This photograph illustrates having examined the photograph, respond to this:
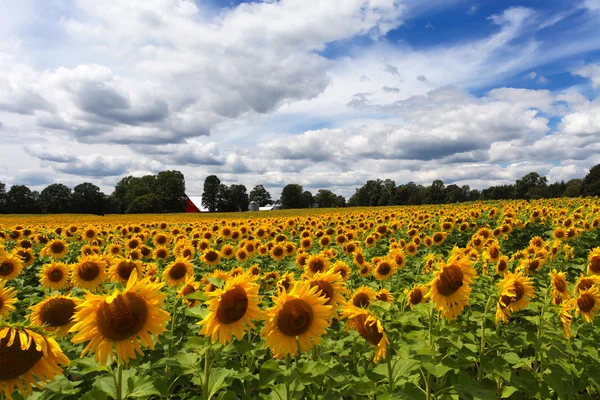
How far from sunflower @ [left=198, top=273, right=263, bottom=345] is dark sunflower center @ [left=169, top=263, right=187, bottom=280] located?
3.41 meters

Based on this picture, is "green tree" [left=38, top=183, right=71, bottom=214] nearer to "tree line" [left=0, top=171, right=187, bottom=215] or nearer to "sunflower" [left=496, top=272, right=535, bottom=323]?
"tree line" [left=0, top=171, right=187, bottom=215]

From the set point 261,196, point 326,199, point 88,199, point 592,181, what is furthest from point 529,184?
point 88,199

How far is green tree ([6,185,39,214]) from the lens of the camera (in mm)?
99312

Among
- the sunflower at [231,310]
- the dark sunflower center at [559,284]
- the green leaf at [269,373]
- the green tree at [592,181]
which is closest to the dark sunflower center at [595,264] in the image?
the dark sunflower center at [559,284]

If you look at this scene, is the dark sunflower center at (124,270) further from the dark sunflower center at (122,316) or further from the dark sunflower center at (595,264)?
the dark sunflower center at (595,264)

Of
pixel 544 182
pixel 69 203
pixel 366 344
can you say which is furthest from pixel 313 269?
pixel 544 182

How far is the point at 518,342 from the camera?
4789 mm

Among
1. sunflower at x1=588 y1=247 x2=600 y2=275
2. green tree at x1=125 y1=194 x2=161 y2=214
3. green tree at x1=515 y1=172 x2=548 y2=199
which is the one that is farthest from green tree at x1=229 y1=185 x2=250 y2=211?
sunflower at x1=588 y1=247 x2=600 y2=275

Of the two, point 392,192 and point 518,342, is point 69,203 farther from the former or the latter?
point 518,342

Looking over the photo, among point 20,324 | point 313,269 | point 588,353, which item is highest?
point 20,324

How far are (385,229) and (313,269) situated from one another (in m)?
7.61

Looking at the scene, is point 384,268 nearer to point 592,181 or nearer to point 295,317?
point 295,317

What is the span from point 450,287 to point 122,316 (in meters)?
3.03

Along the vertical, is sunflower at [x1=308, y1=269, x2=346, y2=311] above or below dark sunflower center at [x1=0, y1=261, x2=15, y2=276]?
above
